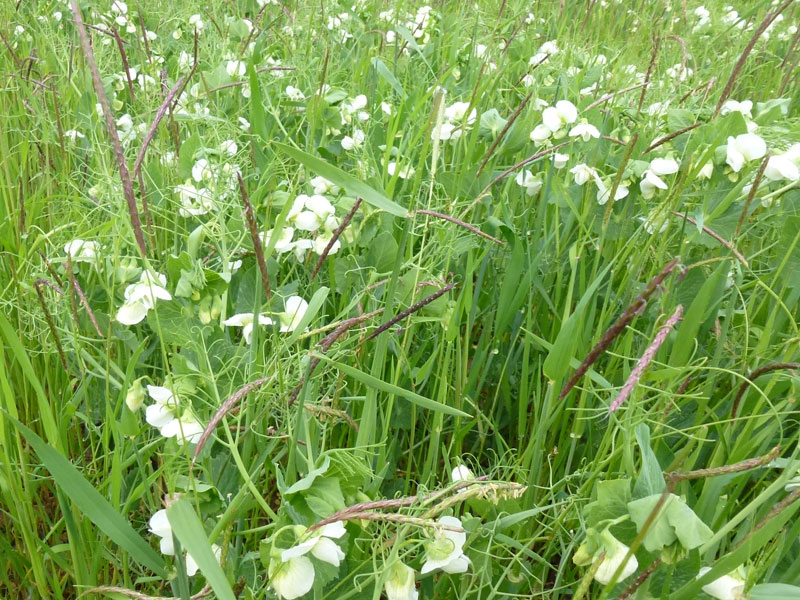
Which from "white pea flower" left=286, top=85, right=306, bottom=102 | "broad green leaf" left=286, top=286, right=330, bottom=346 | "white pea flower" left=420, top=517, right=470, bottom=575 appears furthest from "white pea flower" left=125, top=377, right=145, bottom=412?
"white pea flower" left=286, top=85, right=306, bottom=102

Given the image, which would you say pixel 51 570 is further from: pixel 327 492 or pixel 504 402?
pixel 504 402

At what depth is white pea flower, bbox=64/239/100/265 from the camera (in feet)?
3.76

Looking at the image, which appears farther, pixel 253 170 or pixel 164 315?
pixel 253 170

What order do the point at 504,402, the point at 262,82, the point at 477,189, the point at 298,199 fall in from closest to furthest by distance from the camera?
the point at 298,199 < the point at 504,402 < the point at 477,189 < the point at 262,82

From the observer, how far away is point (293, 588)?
675 millimetres

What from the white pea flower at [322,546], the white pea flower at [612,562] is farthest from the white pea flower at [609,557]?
the white pea flower at [322,546]

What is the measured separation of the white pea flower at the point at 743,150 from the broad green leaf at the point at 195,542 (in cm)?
109

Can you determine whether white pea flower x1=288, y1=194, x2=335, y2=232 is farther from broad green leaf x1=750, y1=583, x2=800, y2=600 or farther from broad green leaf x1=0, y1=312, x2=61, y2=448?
broad green leaf x1=750, y1=583, x2=800, y2=600

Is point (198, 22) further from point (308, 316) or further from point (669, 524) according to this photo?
point (669, 524)

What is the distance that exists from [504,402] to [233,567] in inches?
25.1

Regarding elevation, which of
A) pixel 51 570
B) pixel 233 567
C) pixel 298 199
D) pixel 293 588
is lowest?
pixel 51 570

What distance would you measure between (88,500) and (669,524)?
62cm

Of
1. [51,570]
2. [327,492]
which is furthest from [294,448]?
[51,570]

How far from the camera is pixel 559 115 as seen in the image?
1.56 metres
